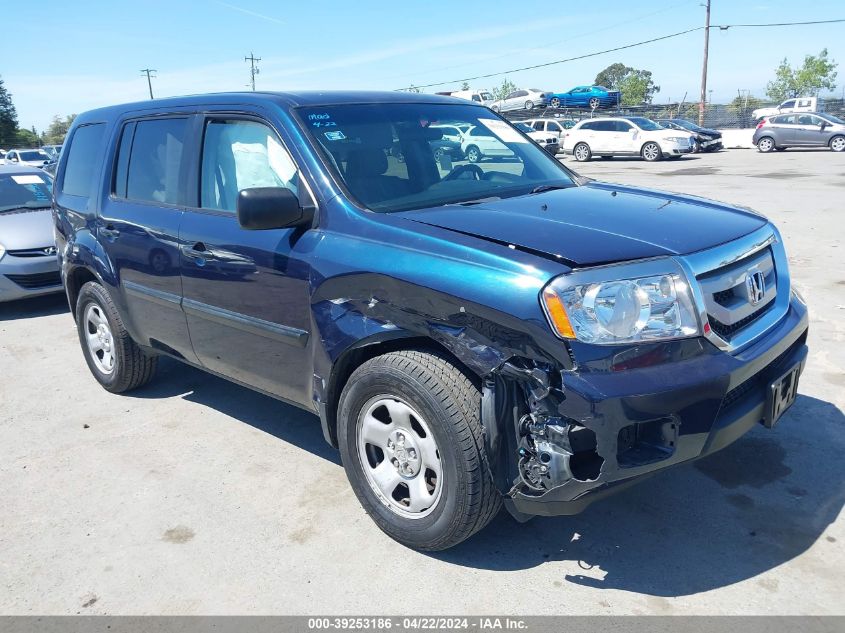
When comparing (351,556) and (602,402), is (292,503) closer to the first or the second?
(351,556)

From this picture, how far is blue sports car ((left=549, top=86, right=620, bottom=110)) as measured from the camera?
42812mm

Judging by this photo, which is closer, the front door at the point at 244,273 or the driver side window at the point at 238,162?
the front door at the point at 244,273

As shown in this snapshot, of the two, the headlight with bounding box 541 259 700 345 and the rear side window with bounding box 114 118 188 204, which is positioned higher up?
the rear side window with bounding box 114 118 188 204

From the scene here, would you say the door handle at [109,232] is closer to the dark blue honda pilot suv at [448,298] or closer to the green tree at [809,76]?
the dark blue honda pilot suv at [448,298]

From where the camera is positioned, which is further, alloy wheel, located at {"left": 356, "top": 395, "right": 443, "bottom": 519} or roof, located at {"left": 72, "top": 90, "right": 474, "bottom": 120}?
roof, located at {"left": 72, "top": 90, "right": 474, "bottom": 120}

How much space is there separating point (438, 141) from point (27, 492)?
292cm

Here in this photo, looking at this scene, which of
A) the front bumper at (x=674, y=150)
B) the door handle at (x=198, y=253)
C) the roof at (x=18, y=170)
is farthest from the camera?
the front bumper at (x=674, y=150)

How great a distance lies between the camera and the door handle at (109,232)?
4549 millimetres

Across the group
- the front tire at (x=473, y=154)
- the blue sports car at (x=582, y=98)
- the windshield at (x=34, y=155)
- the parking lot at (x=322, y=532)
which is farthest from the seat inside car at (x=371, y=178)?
the blue sports car at (x=582, y=98)

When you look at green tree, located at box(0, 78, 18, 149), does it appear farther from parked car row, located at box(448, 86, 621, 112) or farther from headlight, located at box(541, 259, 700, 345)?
headlight, located at box(541, 259, 700, 345)

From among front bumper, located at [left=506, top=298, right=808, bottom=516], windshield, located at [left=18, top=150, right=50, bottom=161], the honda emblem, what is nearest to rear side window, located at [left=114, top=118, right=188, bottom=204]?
front bumper, located at [left=506, top=298, right=808, bottom=516]

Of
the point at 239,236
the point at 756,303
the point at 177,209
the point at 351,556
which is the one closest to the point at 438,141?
the point at 239,236

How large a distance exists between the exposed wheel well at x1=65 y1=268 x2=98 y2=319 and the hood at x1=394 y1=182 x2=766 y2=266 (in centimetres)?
310

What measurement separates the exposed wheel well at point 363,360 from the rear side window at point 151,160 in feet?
5.34
